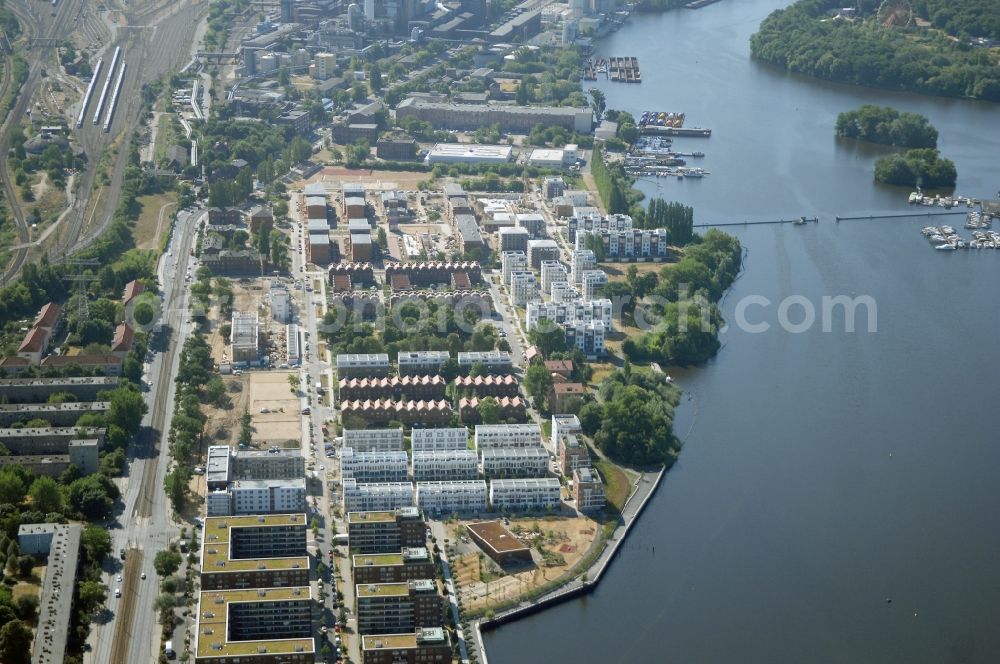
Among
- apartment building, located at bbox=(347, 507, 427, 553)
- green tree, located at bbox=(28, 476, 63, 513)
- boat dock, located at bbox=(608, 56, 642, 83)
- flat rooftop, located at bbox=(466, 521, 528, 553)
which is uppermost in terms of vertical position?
green tree, located at bbox=(28, 476, 63, 513)

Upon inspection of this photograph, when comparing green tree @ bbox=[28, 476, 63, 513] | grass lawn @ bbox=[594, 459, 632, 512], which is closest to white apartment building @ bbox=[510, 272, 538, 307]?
grass lawn @ bbox=[594, 459, 632, 512]

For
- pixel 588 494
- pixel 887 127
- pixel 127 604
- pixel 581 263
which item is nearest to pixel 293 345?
pixel 581 263

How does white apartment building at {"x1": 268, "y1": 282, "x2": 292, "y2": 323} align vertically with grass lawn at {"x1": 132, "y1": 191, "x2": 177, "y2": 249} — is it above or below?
above

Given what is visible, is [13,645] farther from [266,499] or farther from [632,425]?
[632,425]

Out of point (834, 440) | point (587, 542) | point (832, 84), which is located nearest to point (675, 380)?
point (834, 440)

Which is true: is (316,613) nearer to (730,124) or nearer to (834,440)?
(834,440)

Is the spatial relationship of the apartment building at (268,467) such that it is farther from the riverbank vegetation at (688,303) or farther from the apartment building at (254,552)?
the riverbank vegetation at (688,303)

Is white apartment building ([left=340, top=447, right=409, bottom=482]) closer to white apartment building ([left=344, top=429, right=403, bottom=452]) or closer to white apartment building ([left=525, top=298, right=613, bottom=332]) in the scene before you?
white apartment building ([left=344, top=429, right=403, bottom=452])
